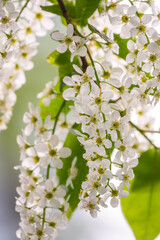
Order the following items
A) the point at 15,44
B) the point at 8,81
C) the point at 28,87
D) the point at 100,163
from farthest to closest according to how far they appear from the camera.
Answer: the point at 28,87, the point at 8,81, the point at 15,44, the point at 100,163

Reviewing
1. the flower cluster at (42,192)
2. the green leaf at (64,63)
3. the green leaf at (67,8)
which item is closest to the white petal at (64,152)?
the flower cluster at (42,192)

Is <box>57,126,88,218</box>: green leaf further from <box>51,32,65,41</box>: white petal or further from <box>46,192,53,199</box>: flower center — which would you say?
<box>51,32,65,41</box>: white petal

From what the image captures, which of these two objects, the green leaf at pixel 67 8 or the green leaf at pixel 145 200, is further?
the green leaf at pixel 145 200

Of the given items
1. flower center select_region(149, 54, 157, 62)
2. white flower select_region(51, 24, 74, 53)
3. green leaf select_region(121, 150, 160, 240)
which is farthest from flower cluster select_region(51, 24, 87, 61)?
green leaf select_region(121, 150, 160, 240)

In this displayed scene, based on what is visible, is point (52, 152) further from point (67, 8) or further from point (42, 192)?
point (67, 8)

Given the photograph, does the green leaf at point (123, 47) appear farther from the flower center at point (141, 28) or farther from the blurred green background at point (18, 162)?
the blurred green background at point (18, 162)

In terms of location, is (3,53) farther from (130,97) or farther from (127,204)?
(127,204)

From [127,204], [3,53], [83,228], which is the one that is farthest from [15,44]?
[83,228]
